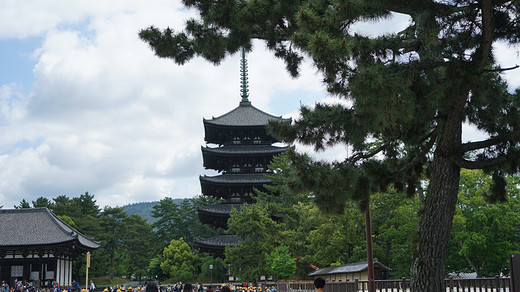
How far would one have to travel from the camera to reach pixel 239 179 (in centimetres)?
4097

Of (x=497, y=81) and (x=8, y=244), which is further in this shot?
(x=8, y=244)

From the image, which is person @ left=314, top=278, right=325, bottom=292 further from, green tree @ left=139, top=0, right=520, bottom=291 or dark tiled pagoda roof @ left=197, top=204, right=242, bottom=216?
dark tiled pagoda roof @ left=197, top=204, right=242, bottom=216

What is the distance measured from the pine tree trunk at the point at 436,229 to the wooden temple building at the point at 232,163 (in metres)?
30.4

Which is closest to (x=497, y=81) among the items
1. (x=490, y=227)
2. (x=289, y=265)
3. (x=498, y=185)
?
(x=498, y=185)

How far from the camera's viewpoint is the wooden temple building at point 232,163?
3962 centimetres

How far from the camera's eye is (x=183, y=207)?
69000mm

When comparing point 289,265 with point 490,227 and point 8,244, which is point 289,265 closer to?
point 490,227

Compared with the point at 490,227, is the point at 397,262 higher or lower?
lower

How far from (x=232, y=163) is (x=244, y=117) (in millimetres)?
5108

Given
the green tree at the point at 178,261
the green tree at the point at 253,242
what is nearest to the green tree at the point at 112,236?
the green tree at the point at 178,261

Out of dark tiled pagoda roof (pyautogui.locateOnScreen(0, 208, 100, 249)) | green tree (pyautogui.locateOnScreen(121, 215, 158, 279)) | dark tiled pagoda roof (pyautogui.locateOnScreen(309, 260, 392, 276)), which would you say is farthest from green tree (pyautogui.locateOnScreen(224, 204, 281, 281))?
green tree (pyautogui.locateOnScreen(121, 215, 158, 279))

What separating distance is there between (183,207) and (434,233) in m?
62.6

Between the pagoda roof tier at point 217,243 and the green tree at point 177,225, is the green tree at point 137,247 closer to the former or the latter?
the green tree at point 177,225

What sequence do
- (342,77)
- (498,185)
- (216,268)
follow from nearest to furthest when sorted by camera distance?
(342,77) < (498,185) < (216,268)
